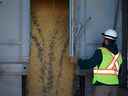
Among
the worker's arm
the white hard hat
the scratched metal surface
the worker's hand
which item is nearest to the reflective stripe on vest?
the worker's arm

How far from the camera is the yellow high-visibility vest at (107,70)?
8.19 m

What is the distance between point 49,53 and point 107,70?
136 centimetres

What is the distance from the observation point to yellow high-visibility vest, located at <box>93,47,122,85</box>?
26.9 feet

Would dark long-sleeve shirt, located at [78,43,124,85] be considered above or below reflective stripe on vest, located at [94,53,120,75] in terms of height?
above

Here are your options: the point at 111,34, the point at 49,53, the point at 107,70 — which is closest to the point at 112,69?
the point at 107,70

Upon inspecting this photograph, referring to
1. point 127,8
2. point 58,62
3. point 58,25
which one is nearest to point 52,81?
point 58,62

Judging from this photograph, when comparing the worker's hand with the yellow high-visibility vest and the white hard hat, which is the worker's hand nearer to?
the yellow high-visibility vest

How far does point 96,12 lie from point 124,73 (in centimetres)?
106

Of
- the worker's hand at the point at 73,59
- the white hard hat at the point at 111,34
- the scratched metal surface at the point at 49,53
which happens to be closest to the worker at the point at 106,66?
the white hard hat at the point at 111,34

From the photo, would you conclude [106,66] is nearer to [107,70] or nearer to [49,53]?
[107,70]

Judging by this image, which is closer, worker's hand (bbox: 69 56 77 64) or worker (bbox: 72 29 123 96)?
worker (bbox: 72 29 123 96)

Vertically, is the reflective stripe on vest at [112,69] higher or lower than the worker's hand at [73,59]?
lower

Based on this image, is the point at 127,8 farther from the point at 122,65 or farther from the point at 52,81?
the point at 52,81

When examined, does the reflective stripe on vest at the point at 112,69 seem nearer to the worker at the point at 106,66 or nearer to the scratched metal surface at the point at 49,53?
the worker at the point at 106,66
